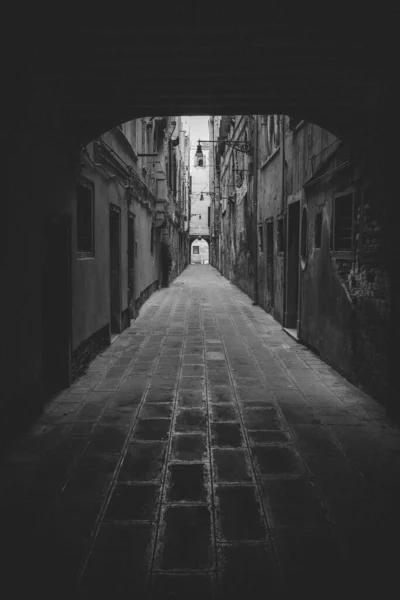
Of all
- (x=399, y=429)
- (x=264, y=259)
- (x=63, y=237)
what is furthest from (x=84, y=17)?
(x=264, y=259)

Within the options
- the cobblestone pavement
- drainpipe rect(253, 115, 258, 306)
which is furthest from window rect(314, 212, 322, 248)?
drainpipe rect(253, 115, 258, 306)

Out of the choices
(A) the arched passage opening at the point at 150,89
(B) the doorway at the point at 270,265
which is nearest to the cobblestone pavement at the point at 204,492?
(A) the arched passage opening at the point at 150,89

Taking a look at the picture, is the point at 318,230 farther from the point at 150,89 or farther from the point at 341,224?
the point at 150,89

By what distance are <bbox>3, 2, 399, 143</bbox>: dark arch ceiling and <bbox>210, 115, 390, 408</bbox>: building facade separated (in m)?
1.09

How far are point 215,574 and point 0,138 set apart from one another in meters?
3.60

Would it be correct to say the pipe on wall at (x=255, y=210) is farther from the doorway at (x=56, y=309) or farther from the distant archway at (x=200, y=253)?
the distant archway at (x=200, y=253)

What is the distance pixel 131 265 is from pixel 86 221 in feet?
15.2

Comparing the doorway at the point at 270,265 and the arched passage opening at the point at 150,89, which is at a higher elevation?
the arched passage opening at the point at 150,89

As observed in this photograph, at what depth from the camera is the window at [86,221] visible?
7.37 meters

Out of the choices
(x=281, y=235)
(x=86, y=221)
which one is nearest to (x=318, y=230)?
(x=86, y=221)

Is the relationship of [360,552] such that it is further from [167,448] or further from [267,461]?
[167,448]

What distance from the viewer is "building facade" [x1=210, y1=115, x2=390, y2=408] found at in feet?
18.4

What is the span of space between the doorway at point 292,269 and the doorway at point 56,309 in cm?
565

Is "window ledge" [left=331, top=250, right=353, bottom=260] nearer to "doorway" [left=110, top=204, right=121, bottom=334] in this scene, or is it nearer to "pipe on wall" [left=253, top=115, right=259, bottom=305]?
"doorway" [left=110, top=204, right=121, bottom=334]
